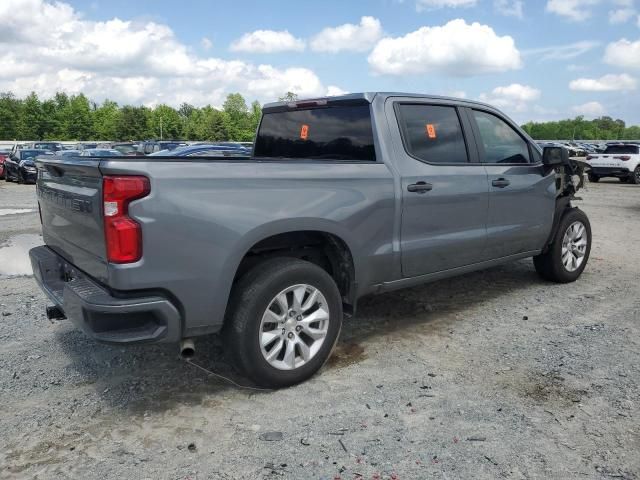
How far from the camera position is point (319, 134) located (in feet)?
14.9

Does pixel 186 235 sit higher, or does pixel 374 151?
pixel 374 151

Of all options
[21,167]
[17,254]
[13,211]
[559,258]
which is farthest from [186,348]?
[21,167]

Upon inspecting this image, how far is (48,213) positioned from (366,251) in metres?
2.24

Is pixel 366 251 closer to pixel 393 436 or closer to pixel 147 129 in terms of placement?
pixel 393 436

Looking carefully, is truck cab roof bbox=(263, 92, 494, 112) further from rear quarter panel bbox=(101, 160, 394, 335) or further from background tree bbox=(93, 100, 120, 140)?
background tree bbox=(93, 100, 120, 140)

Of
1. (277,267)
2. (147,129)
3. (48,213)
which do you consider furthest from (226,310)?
(147,129)

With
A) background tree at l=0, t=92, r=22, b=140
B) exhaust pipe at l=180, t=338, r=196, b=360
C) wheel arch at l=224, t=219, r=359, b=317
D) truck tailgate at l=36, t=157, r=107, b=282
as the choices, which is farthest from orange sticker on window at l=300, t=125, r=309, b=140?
background tree at l=0, t=92, r=22, b=140

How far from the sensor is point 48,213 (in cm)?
393

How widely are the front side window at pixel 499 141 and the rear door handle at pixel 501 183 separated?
0.19 metres

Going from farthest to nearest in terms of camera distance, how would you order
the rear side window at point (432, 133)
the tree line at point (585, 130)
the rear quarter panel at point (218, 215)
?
the tree line at point (585, 130), the rear side window at point (432, 133), the rear quarter panel at point (218, 215)

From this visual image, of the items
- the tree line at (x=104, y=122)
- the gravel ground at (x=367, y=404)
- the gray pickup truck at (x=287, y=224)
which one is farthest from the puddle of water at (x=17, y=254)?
the tree line at (x=104, y=122)

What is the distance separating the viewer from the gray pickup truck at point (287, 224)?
298cm

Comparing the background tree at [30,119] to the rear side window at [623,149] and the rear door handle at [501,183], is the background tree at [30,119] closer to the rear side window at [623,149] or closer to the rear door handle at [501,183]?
the rear side window at [623,149]

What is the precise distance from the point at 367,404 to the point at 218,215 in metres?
1.45
